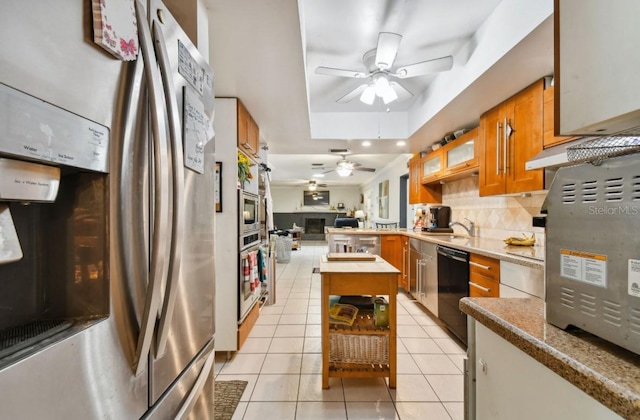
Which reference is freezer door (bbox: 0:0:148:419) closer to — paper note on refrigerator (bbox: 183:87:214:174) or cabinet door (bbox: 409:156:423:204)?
paper note on refrigerator (bbox: 183:87:214:174)

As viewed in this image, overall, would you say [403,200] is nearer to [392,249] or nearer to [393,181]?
[393,181]

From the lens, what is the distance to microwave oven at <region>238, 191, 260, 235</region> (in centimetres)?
251

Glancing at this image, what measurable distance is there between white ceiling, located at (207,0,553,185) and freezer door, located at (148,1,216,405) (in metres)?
0.68

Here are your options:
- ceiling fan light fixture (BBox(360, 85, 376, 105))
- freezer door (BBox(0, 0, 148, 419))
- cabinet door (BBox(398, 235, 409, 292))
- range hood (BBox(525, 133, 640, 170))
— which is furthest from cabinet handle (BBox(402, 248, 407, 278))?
freezer door (BBox(0, 0, 148, 419))

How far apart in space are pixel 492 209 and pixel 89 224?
11.6 ft

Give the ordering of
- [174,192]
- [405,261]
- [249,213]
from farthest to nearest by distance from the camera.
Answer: [405,261]
[249,213]
[174,192]

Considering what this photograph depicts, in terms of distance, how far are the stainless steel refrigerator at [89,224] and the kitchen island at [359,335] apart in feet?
3.90

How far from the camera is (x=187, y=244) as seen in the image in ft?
3.05

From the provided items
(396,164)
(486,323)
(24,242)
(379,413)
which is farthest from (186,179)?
(396,164)

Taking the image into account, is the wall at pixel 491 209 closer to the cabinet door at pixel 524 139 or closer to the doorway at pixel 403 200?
the cabinet door at pixel 524 139

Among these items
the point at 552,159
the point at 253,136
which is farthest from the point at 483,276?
the point at 253,136

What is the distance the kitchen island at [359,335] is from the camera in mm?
1875

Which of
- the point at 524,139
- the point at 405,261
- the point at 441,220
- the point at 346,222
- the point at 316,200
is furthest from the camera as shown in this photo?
the point at 316,200

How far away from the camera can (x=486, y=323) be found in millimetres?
827
